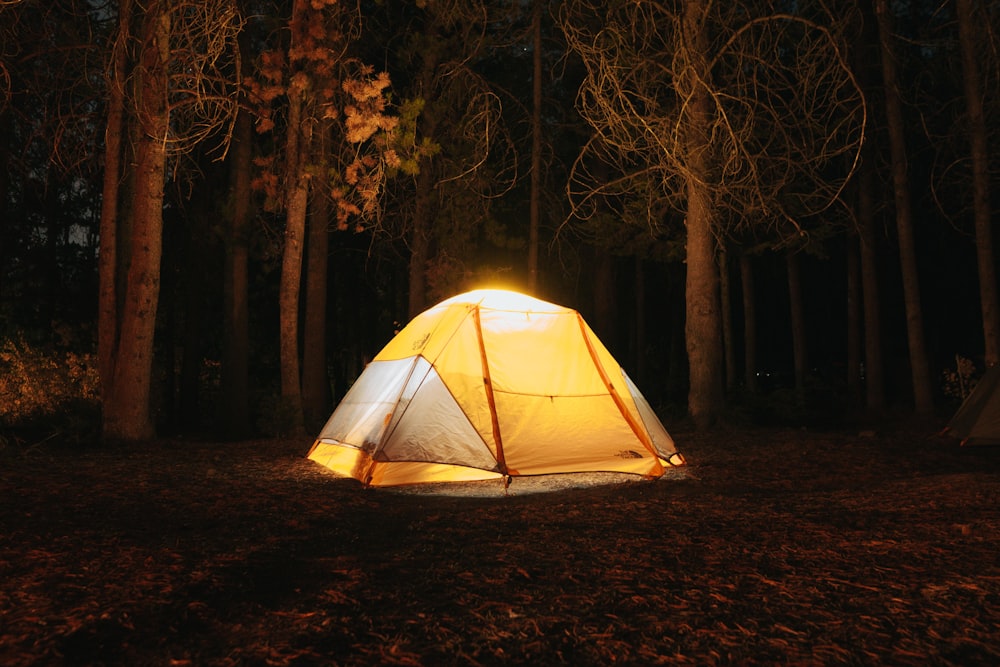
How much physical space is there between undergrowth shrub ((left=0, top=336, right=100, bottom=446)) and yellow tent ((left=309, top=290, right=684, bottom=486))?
23.0 feet

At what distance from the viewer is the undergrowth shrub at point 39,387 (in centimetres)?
1368

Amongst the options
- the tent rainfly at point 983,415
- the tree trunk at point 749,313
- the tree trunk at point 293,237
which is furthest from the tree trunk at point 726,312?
the tree trunk at point 293,237

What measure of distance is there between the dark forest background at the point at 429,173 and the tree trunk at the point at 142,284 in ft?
0.16

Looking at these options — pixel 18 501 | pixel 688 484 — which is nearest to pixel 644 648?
pixel 688 484

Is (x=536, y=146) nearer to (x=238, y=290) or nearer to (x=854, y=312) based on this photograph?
(x=238, y=290)

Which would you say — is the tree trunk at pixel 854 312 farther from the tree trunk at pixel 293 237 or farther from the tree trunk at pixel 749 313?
the tree trunk at pixel 293 237

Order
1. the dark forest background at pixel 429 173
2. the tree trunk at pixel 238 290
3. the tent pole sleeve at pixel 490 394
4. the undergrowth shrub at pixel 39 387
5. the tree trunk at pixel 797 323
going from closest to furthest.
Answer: the tent pole sleeve at pixel 490 394
the dark forest background at pixel 429 173
the undergrowth shrub at pixel 39 387
the tree trunk at pixel 238 290
the tree trunk at pixel 797 323

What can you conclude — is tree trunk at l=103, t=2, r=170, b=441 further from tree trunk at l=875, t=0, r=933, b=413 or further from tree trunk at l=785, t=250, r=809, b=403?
tree trunk at l=785, t=250, r=809, b=403

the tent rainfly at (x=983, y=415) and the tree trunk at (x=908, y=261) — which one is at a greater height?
the tree trunk at (x=908, y=261)

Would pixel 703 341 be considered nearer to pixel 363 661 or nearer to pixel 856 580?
pixel 856 580

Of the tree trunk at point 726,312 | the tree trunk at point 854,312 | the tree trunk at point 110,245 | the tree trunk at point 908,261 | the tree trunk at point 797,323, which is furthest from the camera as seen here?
the tree trunk at point 797,323

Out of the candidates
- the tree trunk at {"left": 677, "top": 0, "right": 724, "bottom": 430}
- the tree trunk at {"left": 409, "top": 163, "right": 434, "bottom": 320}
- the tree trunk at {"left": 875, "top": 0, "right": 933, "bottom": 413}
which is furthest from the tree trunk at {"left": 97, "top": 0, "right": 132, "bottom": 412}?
the tree trunk at {"left": 875, "top": 0, "right": 933, "bottom": 413}

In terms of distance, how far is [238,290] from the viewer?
1652 cm

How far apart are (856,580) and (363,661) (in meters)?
2.76
